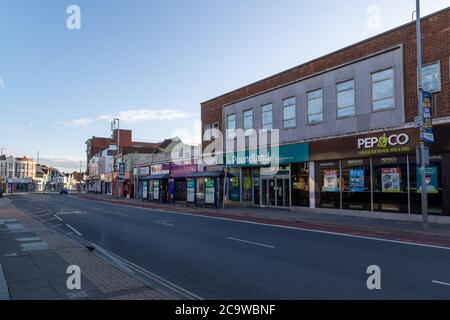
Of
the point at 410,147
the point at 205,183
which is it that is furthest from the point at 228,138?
the point at 410,147

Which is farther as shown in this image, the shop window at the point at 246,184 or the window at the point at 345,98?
the shop window at the point at 246,184

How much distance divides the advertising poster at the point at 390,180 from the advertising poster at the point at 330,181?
3.09 m

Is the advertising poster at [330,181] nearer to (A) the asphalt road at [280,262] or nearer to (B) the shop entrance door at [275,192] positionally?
(B) the shop entrance door at [275,192]

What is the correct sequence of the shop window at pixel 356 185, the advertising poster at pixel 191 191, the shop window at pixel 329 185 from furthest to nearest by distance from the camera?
the advertising poster at pixel 191 191
the shop window at pixel 329 185
the shop window at pixel 356 185

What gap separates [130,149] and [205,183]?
144ft

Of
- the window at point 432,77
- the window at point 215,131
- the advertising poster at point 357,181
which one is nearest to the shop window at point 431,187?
the advertising poster at point 357,181

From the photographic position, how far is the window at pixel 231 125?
3278 centimetres

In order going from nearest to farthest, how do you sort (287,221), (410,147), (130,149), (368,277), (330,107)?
(368,277) → (410,147) → (287,221) → (330,107) → (130,149)

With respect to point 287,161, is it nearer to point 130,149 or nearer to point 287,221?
point 287,221

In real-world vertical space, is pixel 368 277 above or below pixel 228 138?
below

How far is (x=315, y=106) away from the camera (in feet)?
80.8

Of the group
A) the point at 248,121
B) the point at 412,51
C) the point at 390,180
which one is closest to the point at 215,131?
the point at 248,121

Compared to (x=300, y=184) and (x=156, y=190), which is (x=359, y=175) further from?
(x=156, y=190)

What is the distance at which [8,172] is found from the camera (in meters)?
129
